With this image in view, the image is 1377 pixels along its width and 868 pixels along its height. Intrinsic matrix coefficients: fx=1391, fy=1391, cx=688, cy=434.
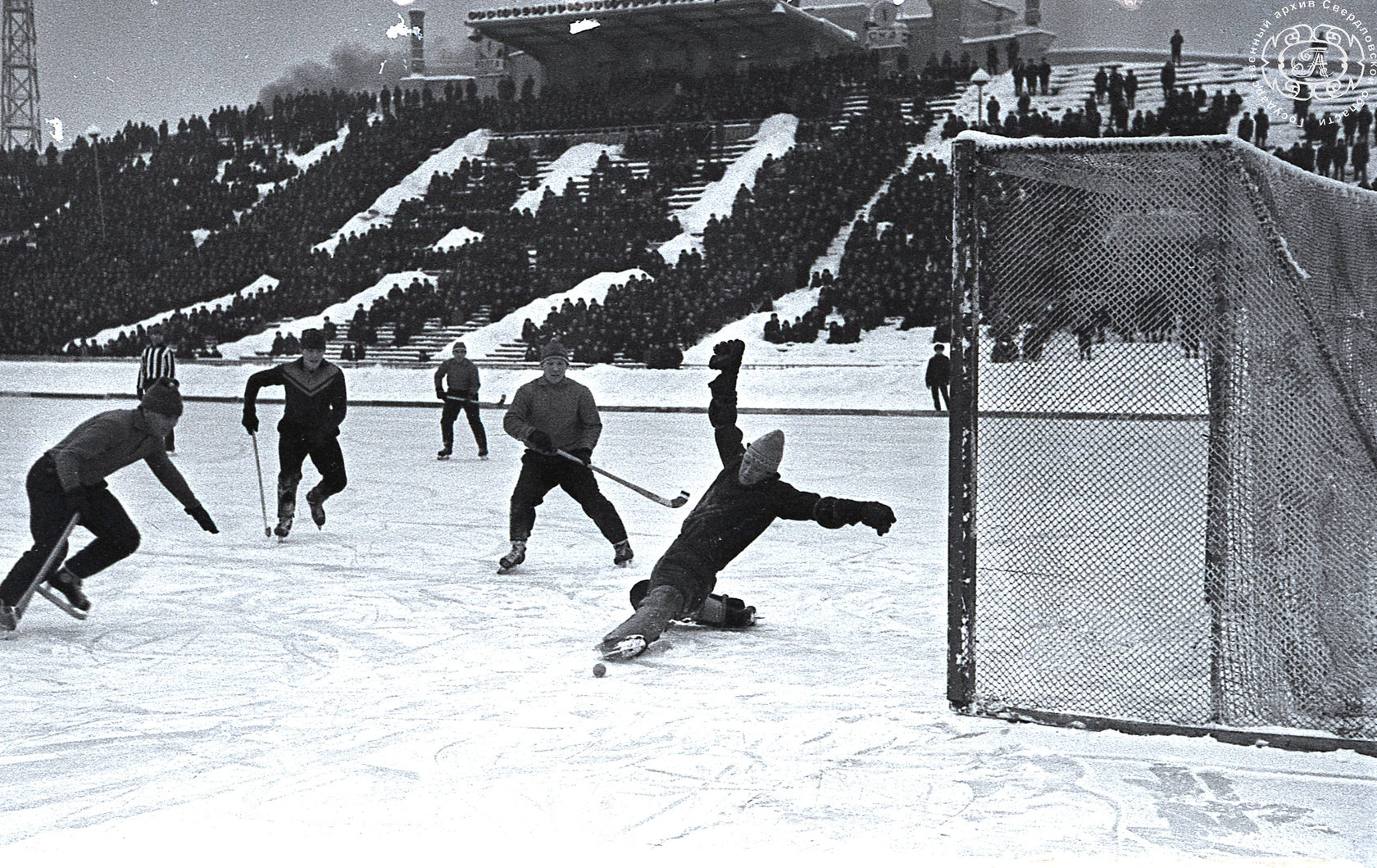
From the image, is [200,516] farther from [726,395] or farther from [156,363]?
[156,363]

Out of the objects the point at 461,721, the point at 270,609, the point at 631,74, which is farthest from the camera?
the point at 631,74

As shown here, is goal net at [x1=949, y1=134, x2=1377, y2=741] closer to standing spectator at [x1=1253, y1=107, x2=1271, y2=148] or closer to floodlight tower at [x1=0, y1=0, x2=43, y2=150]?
standing spectator at [x1=1253, y1=107, x2=1271, y2=148]

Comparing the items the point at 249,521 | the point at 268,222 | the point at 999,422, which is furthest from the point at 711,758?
the point at 268,222

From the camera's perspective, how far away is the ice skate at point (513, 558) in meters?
7.90

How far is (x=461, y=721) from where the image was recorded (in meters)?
4.79

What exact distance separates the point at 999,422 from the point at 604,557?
4.11 metres

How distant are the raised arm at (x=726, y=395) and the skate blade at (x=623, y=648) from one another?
13.8 feet

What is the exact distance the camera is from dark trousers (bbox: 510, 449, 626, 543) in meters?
8.12

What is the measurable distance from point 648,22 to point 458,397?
3116 centimetres

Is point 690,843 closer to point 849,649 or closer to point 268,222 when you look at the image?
point 849,649

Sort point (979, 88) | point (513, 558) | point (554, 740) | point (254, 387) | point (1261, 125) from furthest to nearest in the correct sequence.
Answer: point (979, 88)
point (1261, 125)
point (254, 387)
point (513, 558)
point (554, 740)

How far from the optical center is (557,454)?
8.09m

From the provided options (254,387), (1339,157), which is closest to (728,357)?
(254,387)

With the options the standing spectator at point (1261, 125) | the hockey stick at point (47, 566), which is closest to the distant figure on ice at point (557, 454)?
the hockey stick at point (47, 566)
